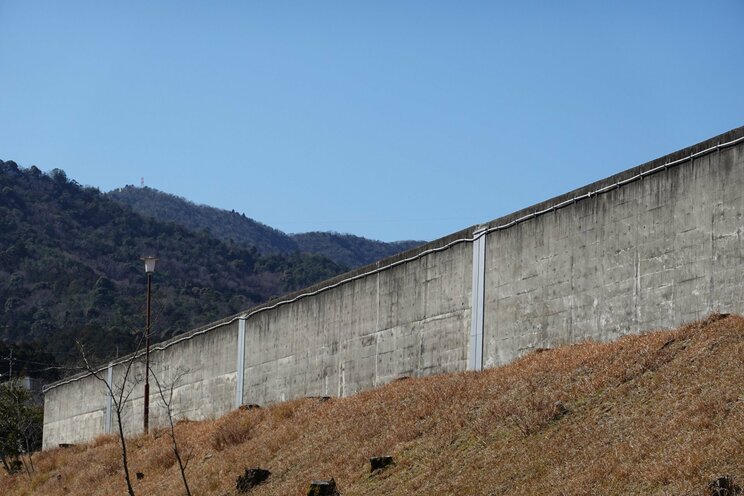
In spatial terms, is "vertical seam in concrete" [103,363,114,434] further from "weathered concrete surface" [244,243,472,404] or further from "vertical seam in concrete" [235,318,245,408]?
"weathered concrete surface" [244,243,472,404]

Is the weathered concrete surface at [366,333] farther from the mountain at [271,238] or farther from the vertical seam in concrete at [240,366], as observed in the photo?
the mountain at [271,238]

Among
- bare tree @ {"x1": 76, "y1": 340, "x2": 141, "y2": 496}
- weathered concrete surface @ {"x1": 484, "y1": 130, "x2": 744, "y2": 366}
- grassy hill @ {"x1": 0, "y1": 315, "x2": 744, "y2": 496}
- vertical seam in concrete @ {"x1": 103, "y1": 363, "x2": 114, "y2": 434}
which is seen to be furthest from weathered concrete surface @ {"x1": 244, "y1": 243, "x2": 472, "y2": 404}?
vertical seam in concrete @ {"x1": 103, "y1": 363, "x2": 114, "y2": 434}

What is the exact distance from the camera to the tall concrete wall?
1585 cm

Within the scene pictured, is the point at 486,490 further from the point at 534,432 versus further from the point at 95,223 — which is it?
the point at 95,223

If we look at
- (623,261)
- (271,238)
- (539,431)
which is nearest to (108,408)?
(623,261)

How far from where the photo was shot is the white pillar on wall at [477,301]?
2016 centimetres

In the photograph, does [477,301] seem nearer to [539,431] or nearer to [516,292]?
[516,292]

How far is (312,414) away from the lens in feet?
73.3

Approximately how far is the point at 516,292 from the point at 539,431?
5.17 metres

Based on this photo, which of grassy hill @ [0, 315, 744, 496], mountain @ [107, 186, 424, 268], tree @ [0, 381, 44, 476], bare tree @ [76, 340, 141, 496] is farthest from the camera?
mountain @ [107, 186, 424, 268]

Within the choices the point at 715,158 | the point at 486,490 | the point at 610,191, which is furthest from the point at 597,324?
the point at 486,490

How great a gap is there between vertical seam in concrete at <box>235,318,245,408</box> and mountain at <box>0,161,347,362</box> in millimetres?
48348

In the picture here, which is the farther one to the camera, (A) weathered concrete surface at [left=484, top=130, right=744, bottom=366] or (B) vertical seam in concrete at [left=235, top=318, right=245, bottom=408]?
(B) vertical seam in concrete at [left=235, top=318, right=245, bottom=408]

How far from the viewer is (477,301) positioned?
20.4 meters
